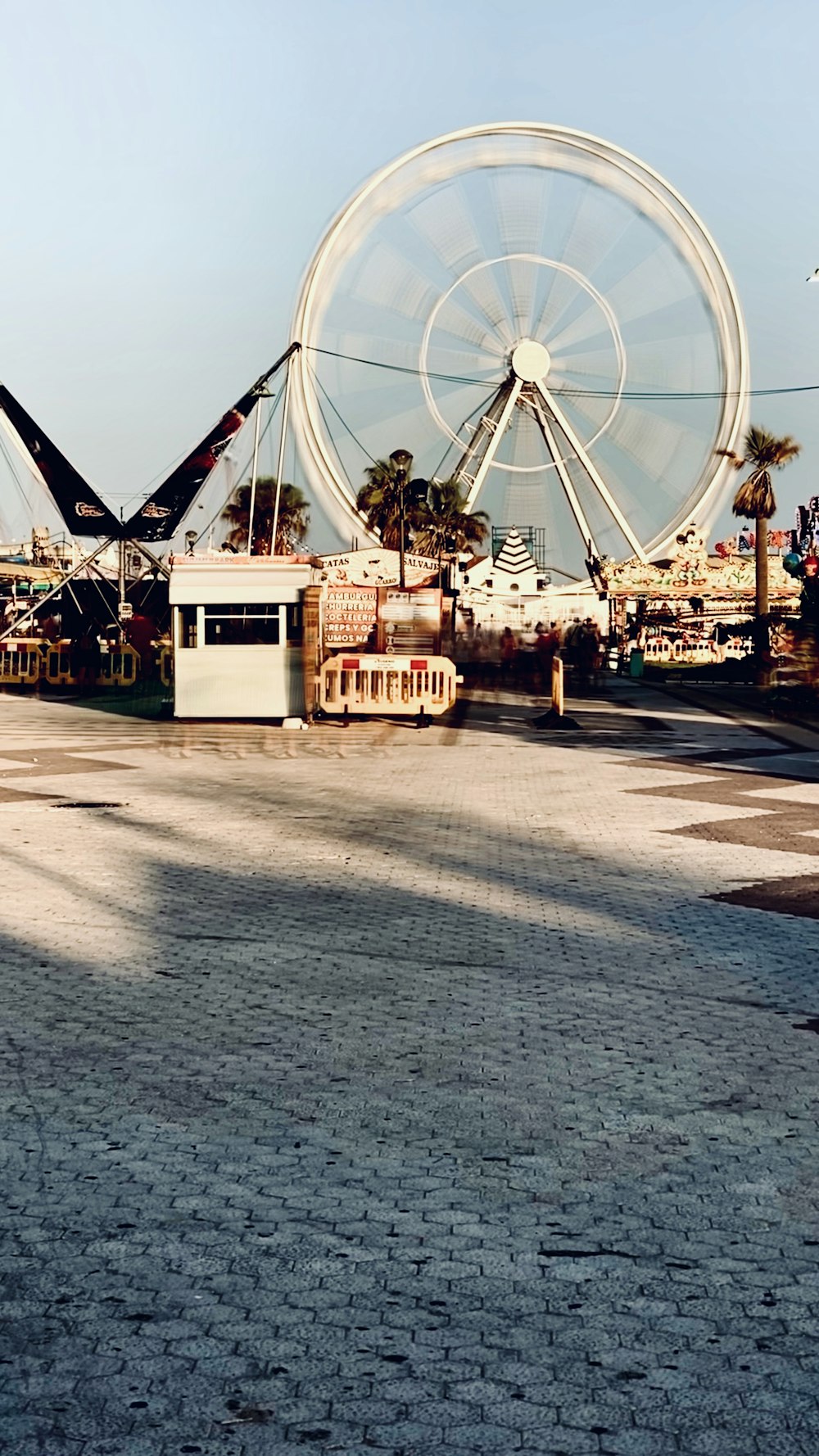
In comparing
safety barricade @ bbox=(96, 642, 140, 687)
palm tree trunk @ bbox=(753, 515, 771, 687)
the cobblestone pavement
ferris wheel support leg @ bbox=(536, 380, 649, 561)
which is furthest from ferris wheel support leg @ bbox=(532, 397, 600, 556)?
the cobblestone pavement

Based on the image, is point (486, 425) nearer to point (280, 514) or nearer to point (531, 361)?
point (531, 361)

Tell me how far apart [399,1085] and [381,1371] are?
215cm

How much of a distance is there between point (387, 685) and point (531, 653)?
118ft

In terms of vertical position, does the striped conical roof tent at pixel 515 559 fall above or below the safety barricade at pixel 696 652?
above

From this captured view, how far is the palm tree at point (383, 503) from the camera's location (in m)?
64.8

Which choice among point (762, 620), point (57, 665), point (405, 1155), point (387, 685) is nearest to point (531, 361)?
point (762, 620)

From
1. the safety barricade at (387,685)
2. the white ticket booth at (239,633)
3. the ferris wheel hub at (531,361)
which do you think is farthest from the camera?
the ferris wheel hub at (531,361)

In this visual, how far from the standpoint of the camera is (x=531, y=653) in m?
61.7

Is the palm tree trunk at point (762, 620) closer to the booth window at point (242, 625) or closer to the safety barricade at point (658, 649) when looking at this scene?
the safety barricade at point (658, 649)

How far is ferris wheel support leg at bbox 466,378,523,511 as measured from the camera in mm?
64250

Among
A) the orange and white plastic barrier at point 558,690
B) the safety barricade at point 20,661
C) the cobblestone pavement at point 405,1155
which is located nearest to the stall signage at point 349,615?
the orange and white plastic barrier at point 558,690

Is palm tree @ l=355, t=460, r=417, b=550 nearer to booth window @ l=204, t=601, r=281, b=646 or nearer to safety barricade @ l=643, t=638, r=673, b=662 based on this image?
safety barricade @ l=643, t=638, r=673, b=662

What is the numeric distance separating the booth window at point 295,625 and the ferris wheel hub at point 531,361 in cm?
4236

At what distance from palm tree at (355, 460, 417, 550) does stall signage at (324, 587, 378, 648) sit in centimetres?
3361
